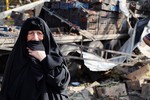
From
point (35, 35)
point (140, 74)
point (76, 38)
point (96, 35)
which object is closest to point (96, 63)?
point (76, 38)

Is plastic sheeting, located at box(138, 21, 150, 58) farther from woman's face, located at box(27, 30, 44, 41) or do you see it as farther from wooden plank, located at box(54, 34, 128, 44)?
woman's face, located at box(27, 30, 44, 41)

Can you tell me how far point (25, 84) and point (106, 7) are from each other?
697 centimetres

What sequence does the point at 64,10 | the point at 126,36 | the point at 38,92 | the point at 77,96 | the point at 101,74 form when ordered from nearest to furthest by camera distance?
the point at 38,92
the point at 77,96
the point at 101,74
the point at 64,10
the point at 126,36

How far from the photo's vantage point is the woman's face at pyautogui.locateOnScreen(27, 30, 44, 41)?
2439 mm

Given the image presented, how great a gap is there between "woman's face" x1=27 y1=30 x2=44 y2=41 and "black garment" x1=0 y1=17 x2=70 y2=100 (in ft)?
0.09

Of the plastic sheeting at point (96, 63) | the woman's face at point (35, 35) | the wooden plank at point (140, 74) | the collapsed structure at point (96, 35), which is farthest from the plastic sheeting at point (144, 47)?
the woman's face at point (35, 35)

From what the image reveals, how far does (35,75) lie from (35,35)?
12.1 inches

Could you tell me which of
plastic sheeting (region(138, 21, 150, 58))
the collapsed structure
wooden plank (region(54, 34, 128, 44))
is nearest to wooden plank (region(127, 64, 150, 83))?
the collapsed structure

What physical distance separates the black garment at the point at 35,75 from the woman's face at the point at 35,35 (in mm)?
28

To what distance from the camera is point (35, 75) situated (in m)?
2.38

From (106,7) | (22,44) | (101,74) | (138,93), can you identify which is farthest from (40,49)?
(106,7)

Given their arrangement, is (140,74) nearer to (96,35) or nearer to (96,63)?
(96,63)

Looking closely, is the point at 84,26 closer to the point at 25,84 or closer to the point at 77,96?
the point at 77,96

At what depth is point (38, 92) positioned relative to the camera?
240 cm
